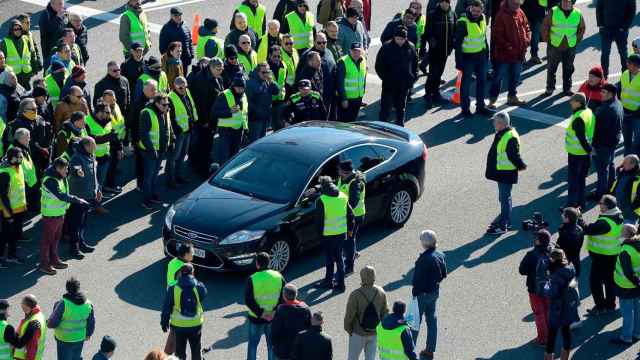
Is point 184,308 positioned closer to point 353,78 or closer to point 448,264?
point 448,264

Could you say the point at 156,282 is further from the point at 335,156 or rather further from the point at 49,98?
the point at 49,98

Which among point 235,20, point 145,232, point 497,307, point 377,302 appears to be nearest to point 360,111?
point 235,20

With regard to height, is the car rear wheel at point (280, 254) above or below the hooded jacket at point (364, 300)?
below

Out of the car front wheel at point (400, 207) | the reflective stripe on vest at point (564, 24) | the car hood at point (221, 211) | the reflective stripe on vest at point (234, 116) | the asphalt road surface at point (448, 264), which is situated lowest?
the asphalt road surface at point (448, 264)

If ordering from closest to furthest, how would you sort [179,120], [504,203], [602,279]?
[602,279]
[504,203]
[179,120]

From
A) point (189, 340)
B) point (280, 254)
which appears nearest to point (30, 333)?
point (189, 340)

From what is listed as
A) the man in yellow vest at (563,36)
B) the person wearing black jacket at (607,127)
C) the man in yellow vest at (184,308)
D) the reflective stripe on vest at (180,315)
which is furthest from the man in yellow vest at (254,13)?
the reflective stripe on vest at (180,315)

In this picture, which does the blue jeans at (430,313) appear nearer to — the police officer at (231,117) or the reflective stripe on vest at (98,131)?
the police officer at (231,117)

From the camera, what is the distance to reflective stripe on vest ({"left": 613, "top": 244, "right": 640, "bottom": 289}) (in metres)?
16.2

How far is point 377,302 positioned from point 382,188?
452 centimetres

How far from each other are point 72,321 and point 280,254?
13.1ft

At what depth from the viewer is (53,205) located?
18.3 meters

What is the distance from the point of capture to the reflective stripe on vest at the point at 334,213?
57.5 ft

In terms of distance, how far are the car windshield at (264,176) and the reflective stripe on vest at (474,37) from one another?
589 cm
